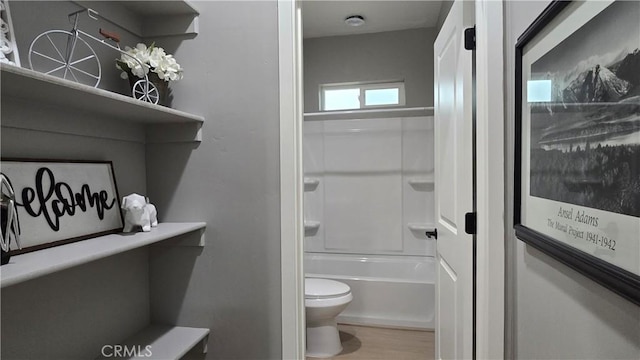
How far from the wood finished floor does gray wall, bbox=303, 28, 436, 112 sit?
2.03m

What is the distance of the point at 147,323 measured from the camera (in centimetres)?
159

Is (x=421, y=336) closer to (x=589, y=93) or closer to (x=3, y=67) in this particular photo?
(x=589, y=93)

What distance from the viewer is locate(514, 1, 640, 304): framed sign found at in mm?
639

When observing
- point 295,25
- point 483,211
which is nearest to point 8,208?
point 295,25

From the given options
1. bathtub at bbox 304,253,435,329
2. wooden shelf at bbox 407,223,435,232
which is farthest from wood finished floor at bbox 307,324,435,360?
wooden shelf at bbox 407,223,435,232

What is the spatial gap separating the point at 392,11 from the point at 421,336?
262cm

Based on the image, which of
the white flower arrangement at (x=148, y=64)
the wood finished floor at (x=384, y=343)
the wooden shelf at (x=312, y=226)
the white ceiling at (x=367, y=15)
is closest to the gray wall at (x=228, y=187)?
the white flower arrangement at (x=148, y=64)

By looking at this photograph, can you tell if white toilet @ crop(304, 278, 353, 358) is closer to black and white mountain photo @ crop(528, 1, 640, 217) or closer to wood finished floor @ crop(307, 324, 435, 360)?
wood finished floor @ crop(307, 324, 435, 360)

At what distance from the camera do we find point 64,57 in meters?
1.16

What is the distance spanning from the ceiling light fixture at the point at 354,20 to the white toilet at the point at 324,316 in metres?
2.23

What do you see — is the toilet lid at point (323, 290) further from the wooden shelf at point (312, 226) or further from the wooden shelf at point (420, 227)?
the wooden shelf at point (420, 227)

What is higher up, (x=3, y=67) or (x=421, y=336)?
(x=3, y=67)

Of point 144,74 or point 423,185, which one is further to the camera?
point 423,185

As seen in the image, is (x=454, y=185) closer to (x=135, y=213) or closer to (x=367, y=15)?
(x=135, y=213)
